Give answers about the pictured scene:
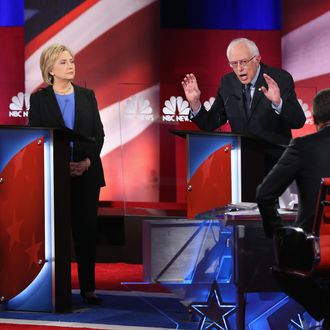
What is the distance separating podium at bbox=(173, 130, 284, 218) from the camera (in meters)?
4.89

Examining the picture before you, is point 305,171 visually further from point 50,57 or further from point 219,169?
point 50,57

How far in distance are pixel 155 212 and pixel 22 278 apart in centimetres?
257

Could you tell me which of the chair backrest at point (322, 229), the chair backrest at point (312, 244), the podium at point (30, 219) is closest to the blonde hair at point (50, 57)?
the podium at point (30, 219)

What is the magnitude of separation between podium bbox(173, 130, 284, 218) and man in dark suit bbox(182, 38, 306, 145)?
0.11 meters

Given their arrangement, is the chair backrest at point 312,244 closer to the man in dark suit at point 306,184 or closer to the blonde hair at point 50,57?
the man in dark suit at point 306,184

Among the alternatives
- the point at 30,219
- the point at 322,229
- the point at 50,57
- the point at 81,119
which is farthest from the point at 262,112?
the point at 322,229

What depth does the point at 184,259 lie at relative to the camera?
12.6ft

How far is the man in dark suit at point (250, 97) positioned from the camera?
4.84 metres

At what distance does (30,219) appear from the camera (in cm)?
515

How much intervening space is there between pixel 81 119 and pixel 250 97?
3.64 ft

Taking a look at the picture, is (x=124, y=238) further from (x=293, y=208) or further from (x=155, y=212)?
(x=293, y=208)

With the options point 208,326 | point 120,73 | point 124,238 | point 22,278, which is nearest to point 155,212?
point 124,238

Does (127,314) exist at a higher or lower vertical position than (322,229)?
lower

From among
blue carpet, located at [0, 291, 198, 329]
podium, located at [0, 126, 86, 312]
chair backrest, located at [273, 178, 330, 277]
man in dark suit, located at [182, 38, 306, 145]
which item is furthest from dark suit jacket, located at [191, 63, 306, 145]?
chair backrest, located at [273, 178, 330, 277]
